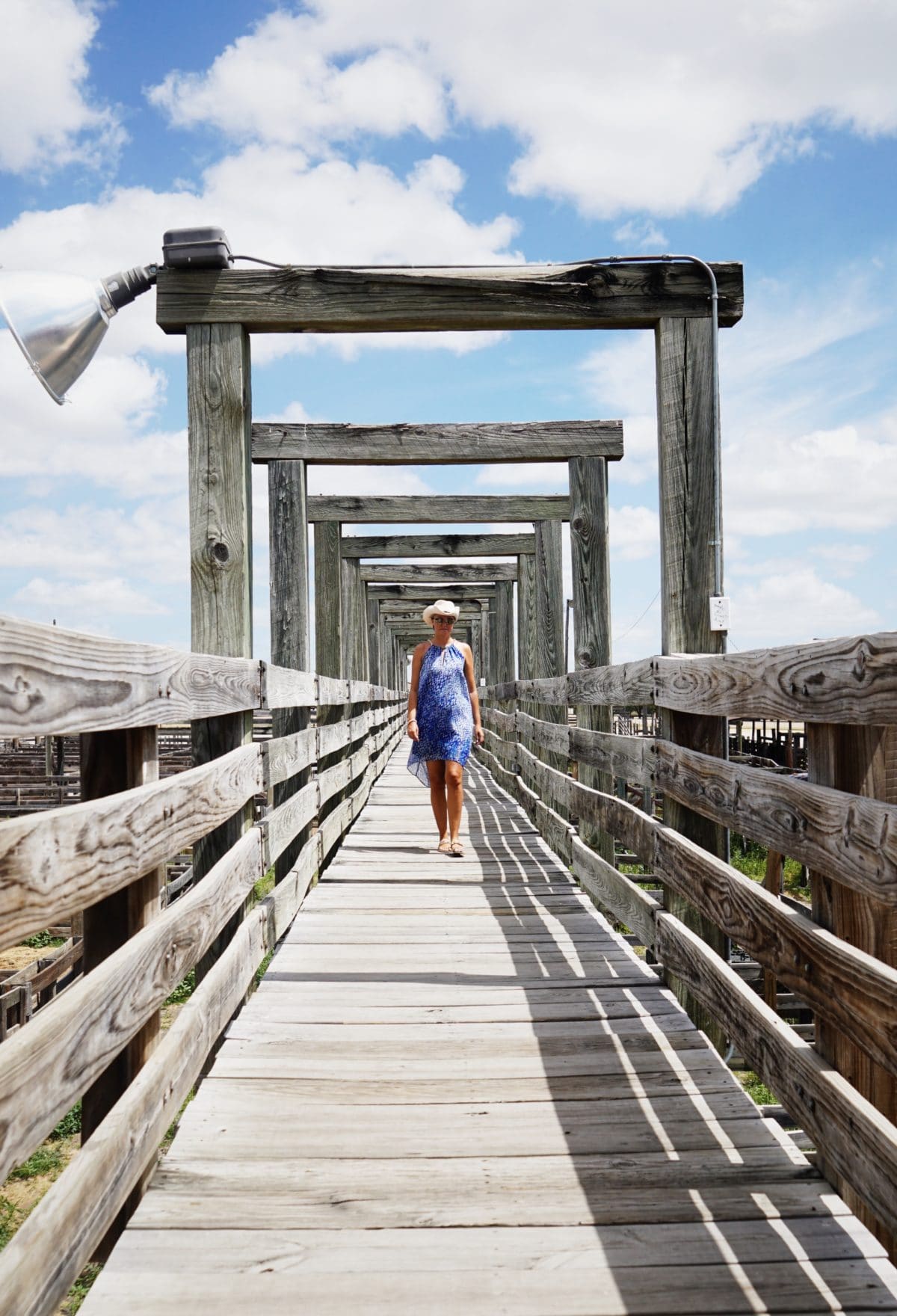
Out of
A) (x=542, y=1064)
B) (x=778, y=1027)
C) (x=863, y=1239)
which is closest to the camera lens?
(x=863, y=1239)

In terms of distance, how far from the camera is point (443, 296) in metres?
3.89

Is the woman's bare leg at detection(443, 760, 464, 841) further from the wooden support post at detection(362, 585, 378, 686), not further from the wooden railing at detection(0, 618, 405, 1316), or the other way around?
the wooden support post at detection(362, 585, 378, 686)

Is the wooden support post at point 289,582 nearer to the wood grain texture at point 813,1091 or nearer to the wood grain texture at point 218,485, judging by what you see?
the wood grain texture at point 218,485

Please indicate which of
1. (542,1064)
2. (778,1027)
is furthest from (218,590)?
(778,1027)

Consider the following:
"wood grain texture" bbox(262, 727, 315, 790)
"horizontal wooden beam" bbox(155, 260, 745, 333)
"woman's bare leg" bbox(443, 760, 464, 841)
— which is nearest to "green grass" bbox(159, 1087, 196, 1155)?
"wood grain texture" bbox(262, 727, 315, 790)

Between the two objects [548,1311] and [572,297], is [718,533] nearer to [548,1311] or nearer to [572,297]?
[572,297]

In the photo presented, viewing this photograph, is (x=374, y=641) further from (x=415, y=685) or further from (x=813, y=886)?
(x=813, y=886)

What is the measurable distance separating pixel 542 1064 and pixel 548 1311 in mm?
1201

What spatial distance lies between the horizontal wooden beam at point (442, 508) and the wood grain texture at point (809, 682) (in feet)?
20.6

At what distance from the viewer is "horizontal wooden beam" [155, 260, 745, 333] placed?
3803 mm

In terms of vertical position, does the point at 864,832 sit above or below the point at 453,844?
above

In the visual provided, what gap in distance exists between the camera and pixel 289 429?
7.20m

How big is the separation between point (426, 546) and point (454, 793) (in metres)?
5.33

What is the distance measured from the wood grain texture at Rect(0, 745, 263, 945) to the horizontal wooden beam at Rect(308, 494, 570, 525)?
22.3ft
